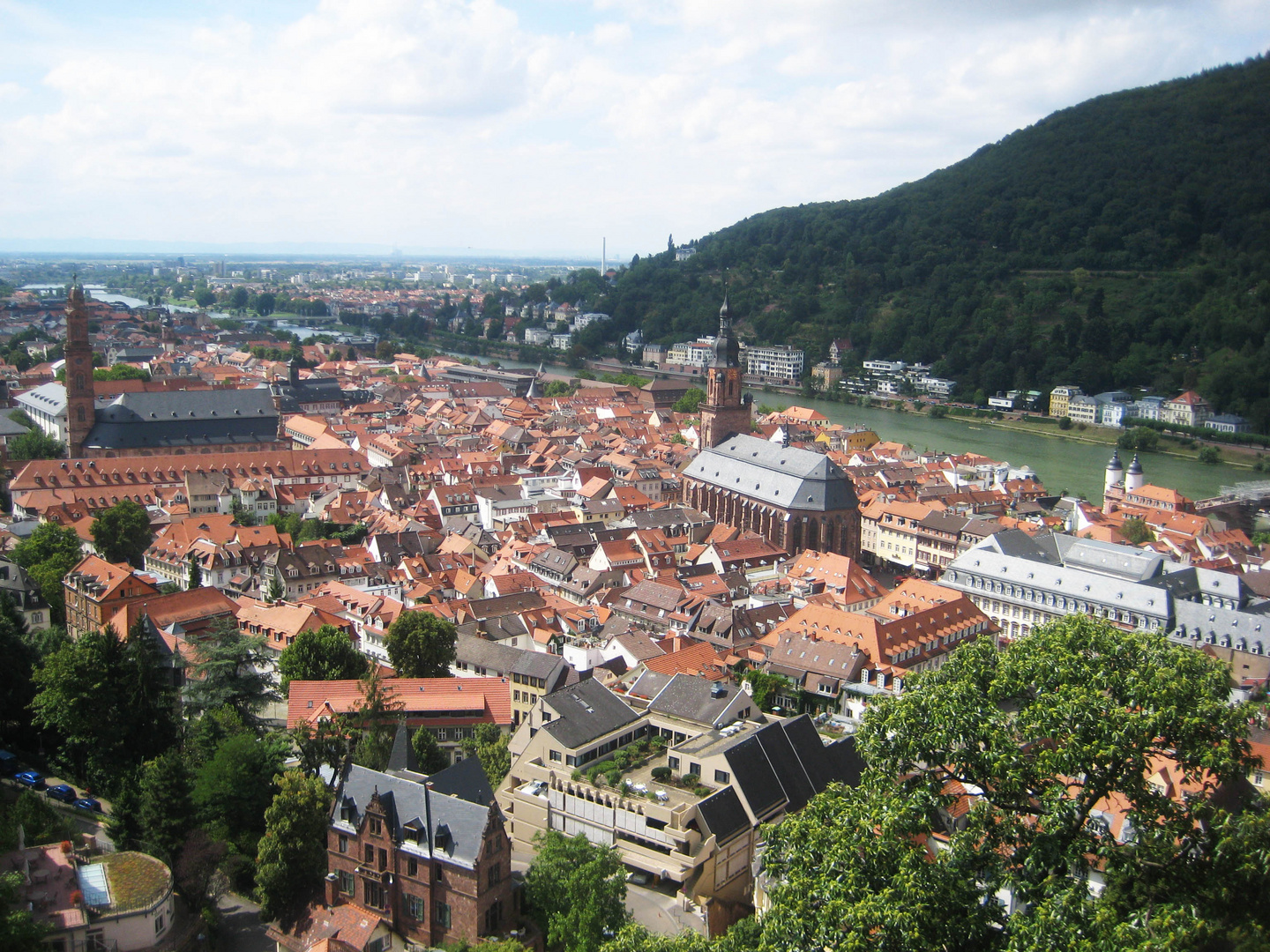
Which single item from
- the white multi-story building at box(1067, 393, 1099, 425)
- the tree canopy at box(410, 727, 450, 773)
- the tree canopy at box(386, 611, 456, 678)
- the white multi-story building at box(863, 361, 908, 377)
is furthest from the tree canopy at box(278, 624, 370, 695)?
Result: the white multi-story building at box(863, 361, 908, 377)

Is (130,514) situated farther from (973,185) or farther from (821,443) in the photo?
(973,185)

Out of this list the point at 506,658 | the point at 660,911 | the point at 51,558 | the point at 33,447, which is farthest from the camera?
the point at 33,447

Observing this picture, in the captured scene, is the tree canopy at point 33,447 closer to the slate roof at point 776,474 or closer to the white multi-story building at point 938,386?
the slate roof at point 776,474

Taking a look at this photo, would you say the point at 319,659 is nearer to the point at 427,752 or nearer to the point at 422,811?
the point at 427,752

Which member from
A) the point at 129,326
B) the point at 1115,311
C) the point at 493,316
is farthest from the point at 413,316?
the point at 1115,311

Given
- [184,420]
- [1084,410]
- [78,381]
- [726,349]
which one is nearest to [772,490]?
[726,349]

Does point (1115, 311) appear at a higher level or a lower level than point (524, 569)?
higher
